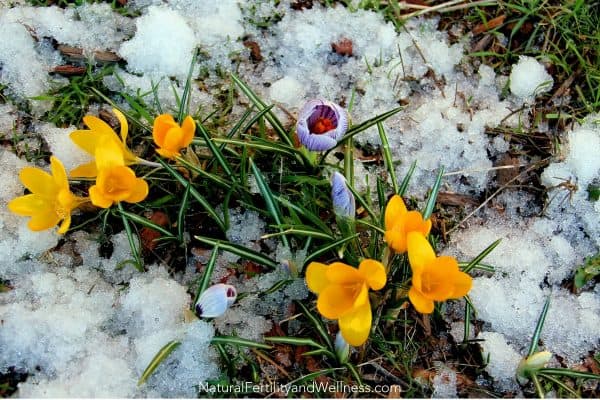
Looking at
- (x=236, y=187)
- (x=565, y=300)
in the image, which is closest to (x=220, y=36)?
(x=236, y=187)

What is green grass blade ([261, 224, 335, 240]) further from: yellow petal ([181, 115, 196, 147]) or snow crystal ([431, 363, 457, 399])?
snow crystal ([431, 363, 457, 399])

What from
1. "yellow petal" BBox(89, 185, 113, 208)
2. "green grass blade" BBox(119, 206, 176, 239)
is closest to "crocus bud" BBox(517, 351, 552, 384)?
"green grass blade" BBox(119, 206, 176, 239)

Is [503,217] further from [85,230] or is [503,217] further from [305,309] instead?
[85,230]

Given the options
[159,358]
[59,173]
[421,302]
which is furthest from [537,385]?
[59,173]

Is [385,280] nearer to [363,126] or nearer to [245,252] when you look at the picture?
[245,252]

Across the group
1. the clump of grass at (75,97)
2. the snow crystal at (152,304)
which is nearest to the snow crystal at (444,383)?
the snow crystal at (152,304)
